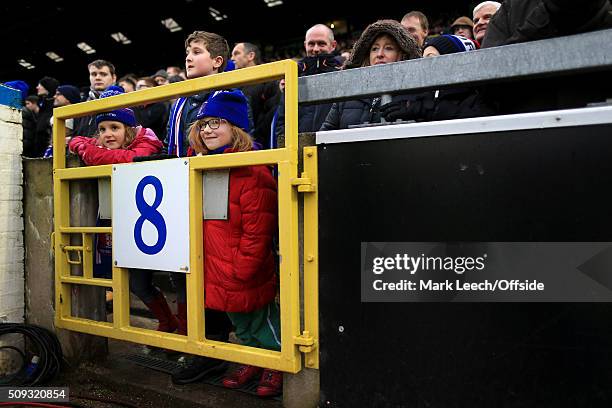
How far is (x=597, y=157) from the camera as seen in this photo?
143 cm

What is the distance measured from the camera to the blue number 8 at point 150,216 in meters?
2.25

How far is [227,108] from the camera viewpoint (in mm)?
2396

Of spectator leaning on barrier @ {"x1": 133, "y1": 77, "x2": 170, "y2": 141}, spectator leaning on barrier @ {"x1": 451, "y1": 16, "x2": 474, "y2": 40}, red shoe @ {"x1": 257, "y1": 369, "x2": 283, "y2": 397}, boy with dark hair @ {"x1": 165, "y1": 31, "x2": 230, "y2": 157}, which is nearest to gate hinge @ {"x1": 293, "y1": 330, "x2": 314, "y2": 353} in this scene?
red shoe @ {"x1": 257, "y1": 369, "x2": 283, "y2": 397}

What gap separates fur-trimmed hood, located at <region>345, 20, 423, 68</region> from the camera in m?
2.57

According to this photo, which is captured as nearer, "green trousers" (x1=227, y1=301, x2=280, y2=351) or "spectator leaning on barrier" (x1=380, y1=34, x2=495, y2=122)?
"spectator leaning on barrier" (x1=380, y1=34, x2=495, y2=122)

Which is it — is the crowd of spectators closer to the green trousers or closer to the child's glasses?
the child's glasses

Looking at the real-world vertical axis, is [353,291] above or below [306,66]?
below

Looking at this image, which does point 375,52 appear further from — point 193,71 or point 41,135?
point 41,135

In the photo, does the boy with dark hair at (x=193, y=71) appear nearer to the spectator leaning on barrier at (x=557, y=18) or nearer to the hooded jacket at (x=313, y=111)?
the hooded jacket at (x=313, y=111)

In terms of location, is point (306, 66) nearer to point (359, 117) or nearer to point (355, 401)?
point (359, 117)

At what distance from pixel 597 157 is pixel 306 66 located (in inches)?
108

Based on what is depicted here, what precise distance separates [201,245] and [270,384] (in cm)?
82

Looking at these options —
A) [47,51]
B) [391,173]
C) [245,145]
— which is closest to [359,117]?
[245,145]

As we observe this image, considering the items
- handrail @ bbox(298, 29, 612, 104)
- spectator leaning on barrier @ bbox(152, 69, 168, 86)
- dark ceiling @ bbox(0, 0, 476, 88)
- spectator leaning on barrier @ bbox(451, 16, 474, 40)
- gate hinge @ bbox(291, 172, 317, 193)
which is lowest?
gate hinge @ bbox(291, 172, 317, 193)
